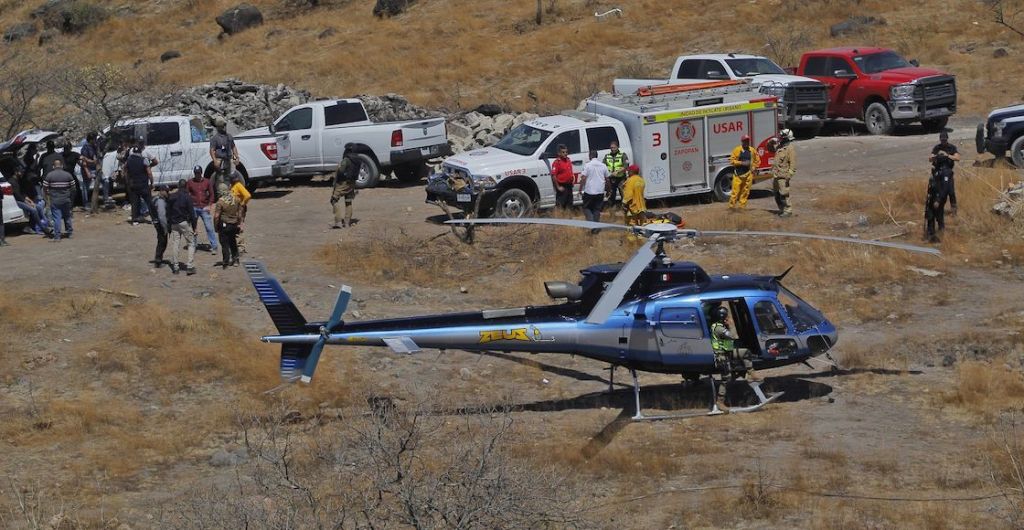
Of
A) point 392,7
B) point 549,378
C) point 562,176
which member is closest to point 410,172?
point 562,176

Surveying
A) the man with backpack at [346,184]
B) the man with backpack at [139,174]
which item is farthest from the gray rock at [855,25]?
the man with backpack at [139,174]

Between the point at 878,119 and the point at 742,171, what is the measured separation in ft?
26.7

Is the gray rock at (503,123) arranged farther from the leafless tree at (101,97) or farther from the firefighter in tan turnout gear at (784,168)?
the firefighter in tan turnout gear at (784,168)

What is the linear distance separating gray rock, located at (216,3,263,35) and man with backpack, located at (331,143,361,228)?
80.9 ft

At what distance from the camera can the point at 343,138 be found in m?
25.1

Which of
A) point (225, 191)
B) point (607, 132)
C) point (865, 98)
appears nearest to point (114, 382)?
point (225, 191)

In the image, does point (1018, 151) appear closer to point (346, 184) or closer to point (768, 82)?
point (768, 82)

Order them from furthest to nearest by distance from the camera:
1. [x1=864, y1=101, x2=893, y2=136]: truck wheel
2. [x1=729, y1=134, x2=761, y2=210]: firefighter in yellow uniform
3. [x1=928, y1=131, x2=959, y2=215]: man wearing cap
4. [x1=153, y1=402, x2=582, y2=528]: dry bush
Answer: [x1=864, y1=101, x2=893, y2=136]: truck wheel < [x1=729, y1=134, x2=761, y2=210]: firefighter in yellow uniform < [x1=928, y1=131, x2=959, y2=215]: man wearing cap < [x1=153, y1=402, x2=582, y2=528]: dry bush

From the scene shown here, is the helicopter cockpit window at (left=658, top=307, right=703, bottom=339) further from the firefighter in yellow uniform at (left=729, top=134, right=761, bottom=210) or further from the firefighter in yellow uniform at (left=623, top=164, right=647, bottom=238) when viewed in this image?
the firefighter in yellow uniform at (left=729, top=134, right=761, bottom=210)

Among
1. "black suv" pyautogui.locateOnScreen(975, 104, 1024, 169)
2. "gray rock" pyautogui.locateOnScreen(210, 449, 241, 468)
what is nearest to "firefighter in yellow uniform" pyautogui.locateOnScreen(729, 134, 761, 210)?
"black suv" pyautogui.locateOnScreen(975, 104, 1024, 169)

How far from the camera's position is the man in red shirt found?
20.8 m

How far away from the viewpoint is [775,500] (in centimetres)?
1094

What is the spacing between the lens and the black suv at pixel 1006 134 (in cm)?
2291

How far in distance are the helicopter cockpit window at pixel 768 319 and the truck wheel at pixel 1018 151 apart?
12016 mm
